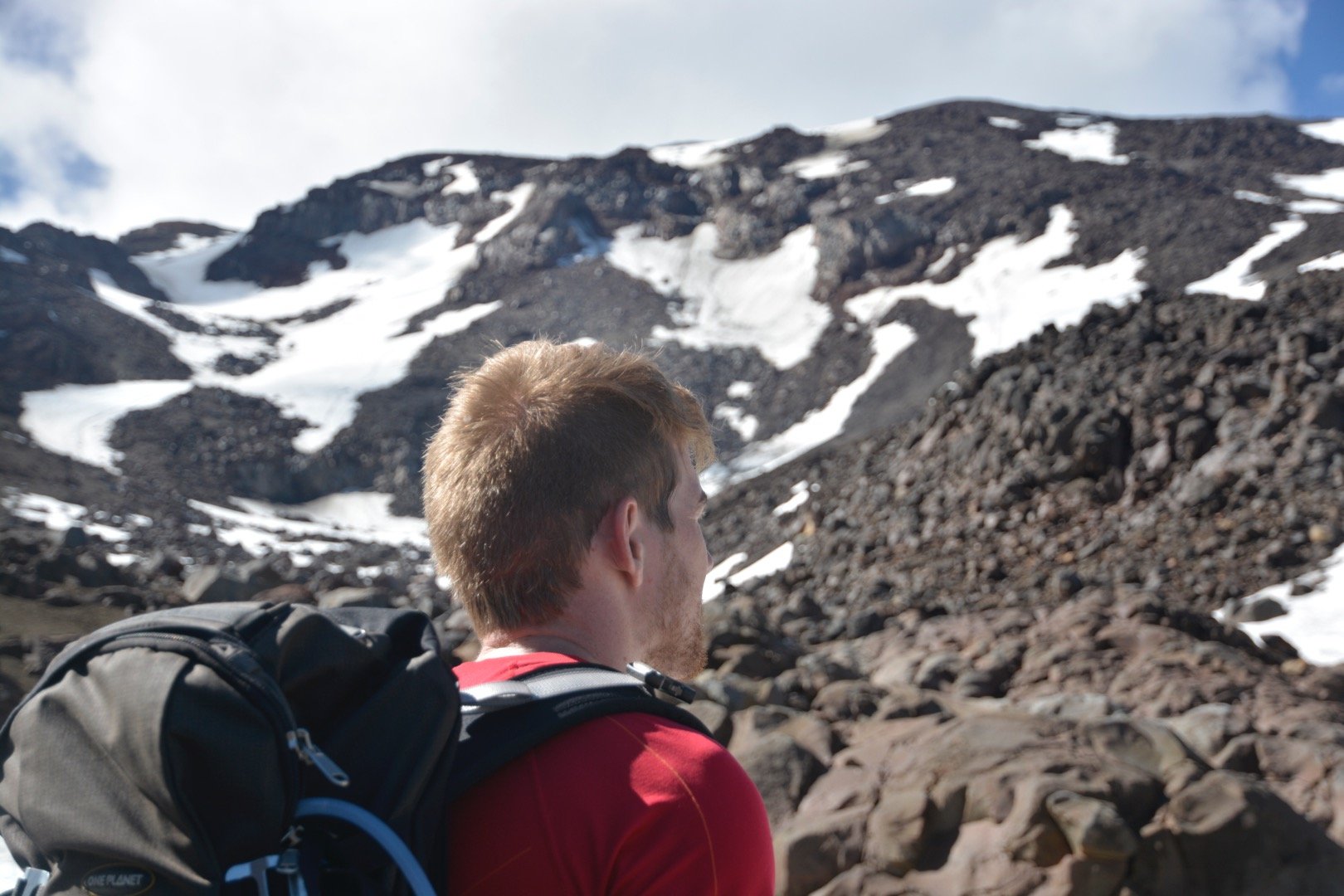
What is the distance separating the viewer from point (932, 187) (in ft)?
210

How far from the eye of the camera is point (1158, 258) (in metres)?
41.6

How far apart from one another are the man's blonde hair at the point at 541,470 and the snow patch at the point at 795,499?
77.4 ft

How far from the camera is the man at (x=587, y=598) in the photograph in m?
1.36

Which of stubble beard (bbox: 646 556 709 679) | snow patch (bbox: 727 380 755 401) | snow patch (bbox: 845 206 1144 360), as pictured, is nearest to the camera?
stubble beard (bbox: 646 556 709 679)

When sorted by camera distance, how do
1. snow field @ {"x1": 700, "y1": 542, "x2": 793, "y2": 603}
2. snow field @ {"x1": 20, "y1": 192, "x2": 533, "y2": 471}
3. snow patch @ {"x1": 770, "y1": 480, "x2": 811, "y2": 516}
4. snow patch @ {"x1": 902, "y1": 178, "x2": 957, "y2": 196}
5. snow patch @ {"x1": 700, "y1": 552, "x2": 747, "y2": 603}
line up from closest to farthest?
1. snow field @ {"x1": 700, "y1": 542, "x2": 793, "y2": 603}
2. snow patch @ {"x1": 700, "y1": 552, "x2": 747, "y2": 603}
3. snow patch @ {"x1": 770, "y1": 480, "x2": 811, "y2": 516}
4. snow field @ {"x1": 20, "y1": 192, "x2": 533, "y2": 471}
5. snow patch @ {"x1": 902, "y1": 178, "x2": 957, "y2": 196}

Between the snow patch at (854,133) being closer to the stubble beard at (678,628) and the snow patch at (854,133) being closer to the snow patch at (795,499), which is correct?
the snow patch at (795,499)

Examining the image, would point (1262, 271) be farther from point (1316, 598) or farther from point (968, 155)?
point (968, 155)

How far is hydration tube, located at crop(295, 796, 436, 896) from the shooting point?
125cm

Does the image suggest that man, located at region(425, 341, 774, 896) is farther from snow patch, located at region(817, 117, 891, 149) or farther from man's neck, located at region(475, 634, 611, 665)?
snow patch, located at region(817, 117, 891, 149)

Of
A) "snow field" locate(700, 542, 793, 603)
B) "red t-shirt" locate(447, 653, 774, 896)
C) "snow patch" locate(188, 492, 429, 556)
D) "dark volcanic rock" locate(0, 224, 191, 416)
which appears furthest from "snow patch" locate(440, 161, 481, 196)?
"red t-shirt" locate(447, 653, 774, 896)

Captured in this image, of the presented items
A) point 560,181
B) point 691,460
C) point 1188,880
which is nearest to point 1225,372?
point 1188,880

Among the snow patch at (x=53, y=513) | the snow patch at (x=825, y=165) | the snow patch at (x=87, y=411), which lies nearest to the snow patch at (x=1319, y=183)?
the snow patch at (x=825, y=165)

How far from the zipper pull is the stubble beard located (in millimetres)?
742

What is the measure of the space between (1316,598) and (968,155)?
205 ft
